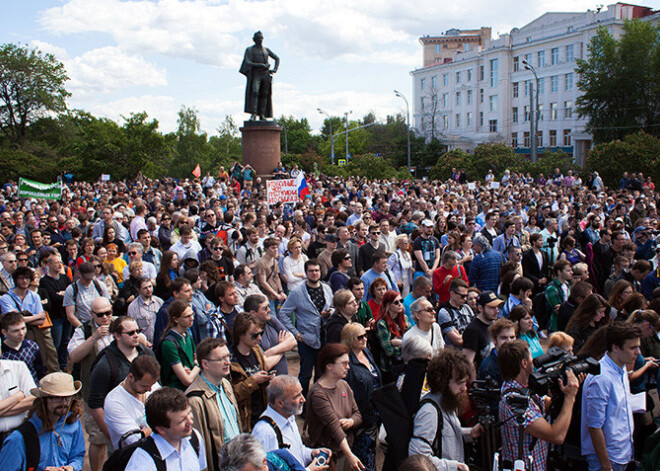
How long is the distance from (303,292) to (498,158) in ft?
102

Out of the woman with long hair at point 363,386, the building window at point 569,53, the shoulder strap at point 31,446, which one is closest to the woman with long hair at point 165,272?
the woman with long hair at point 363,386

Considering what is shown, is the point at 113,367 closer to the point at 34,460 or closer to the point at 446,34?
the point at 34,460

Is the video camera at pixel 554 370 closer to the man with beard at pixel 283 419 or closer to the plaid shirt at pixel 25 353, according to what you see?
the man with beard at pixel 283 419

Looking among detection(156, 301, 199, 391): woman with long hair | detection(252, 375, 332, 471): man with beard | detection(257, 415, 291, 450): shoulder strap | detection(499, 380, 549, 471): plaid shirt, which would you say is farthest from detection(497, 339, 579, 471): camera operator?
detection(156, 301, 199, 391): woman with long hair

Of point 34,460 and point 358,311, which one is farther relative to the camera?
point 358,311

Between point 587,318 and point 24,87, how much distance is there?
216ft

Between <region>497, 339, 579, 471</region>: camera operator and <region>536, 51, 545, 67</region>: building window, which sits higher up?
<region>536, 51, 545, 67</region>: building window

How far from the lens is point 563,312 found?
661cm

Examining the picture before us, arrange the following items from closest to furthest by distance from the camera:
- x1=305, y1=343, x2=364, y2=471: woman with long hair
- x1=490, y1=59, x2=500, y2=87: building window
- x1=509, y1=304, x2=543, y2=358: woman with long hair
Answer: x1=305, y1=343, x2=364, y2=471: woman with long hair → x1=509, y1=304, x2=543, y2=358: woman with long hair → x1=490, y1=59, x2=500, y2=87: building window

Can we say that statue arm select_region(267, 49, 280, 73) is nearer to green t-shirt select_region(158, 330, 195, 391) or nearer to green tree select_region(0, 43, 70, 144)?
green t-shirt select_region(158, 330, 195, 391)

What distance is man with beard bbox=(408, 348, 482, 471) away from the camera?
3.96 meters

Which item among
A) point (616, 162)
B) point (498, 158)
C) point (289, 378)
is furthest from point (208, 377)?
point (498, 158)

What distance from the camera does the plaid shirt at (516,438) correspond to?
3.99 metres

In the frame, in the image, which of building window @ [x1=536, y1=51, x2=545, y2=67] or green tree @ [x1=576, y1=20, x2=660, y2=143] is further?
building window @ [x1=536, y1=51, x2=545, y2=67]
